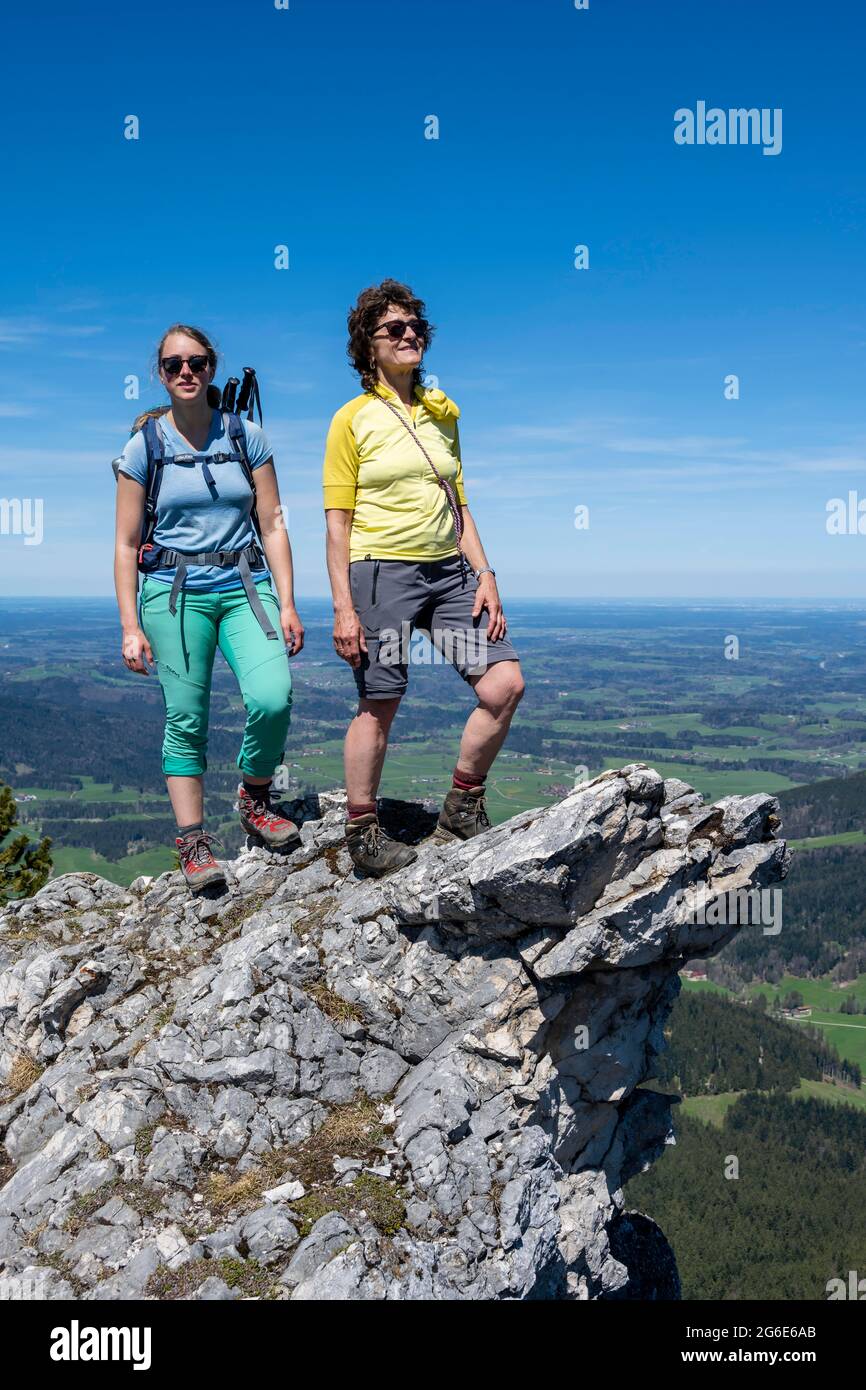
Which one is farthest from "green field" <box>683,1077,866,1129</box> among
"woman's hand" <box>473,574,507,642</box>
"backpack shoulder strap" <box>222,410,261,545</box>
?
"backpack shoulder strap" <box>222,410,261,545</box>

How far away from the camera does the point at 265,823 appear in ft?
34.7

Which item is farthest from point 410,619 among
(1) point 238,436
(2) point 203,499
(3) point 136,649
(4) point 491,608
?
(3) point 136,649

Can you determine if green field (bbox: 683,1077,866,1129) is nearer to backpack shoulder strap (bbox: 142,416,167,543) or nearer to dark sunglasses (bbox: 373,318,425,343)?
backpack shoulder strap (bbox: 142,416,167,543)

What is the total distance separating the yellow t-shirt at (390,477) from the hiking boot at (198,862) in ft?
13.1

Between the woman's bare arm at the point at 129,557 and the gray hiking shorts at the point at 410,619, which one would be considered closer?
the gray hiking shorts at the point at 410,619

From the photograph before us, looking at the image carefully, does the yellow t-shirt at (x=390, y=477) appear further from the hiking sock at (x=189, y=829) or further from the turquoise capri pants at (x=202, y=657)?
the hiking sock at (x=189, y=829)

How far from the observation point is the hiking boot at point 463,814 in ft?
30.5

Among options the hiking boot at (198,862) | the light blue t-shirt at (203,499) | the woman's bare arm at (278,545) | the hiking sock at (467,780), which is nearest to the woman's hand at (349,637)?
the woman's bare arm at (278,545)

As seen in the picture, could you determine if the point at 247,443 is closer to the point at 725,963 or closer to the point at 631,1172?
the point at 631,1172

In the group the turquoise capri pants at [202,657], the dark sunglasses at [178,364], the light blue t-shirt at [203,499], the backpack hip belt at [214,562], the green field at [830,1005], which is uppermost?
the dark sunglasses at [178,364]

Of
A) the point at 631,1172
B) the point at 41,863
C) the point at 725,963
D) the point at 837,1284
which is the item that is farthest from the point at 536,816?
the point at 725,963

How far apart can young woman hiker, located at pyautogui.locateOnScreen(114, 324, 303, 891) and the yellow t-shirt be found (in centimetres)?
128

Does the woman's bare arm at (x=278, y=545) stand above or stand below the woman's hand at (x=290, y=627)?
above

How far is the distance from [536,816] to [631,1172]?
211 inches
